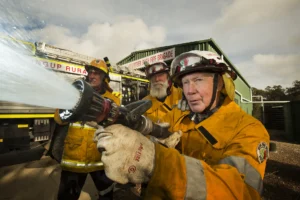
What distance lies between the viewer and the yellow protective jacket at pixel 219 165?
0.98m

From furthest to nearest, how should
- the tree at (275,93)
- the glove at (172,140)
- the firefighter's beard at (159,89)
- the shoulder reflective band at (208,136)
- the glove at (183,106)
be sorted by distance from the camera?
the tree at (275,93) < the firefighter's beard at (159,89) < the glove at (183,106) < the glove at (172,140) < the shoulder reflective band at (208,136)

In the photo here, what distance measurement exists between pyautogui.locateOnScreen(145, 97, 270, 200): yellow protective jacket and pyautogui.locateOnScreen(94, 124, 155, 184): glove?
5 cm

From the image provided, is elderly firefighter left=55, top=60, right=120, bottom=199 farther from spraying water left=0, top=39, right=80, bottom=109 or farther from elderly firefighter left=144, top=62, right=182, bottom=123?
spraying water left=0, top=39, right=80, bottom=109

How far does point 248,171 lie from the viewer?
116cm

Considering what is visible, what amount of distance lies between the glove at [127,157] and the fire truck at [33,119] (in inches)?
164

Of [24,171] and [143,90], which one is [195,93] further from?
[143,90]

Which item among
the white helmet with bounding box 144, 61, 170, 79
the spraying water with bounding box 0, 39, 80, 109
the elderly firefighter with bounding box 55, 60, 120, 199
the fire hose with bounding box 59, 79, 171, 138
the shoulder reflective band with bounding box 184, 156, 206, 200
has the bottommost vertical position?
the elderly firefighter with bounding box 55, 60, 120, 199

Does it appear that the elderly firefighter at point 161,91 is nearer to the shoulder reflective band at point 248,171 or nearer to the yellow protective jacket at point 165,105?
the yellow protective jacket at point 165,105

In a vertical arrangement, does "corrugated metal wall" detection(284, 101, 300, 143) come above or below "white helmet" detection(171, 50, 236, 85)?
below

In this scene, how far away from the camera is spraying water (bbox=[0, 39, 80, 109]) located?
1.05m

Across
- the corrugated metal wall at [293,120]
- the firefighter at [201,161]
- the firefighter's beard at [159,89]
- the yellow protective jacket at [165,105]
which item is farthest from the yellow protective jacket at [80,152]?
the corrugated metal wall at [293,120]

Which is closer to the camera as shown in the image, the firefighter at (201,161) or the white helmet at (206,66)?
the firefighter at (201,161)

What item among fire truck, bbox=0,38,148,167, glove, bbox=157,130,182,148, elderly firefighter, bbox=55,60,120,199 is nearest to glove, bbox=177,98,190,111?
glove, bbox=157,130,182,148

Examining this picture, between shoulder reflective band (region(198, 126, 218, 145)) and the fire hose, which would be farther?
shoulder reflective band (region(198, 126, 218, 145))
